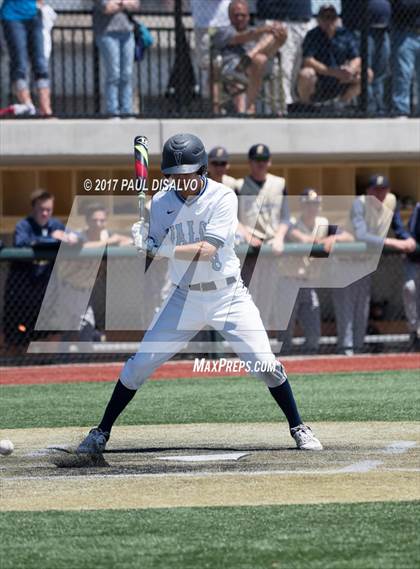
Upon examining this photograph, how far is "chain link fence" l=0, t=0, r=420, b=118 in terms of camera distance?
562 inches

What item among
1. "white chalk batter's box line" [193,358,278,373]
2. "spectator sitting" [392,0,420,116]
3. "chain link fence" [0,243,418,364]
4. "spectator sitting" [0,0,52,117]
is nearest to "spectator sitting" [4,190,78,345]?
"chain link fence" [0,243,418,364]

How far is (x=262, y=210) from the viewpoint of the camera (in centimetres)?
1311

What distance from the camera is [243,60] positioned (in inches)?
581

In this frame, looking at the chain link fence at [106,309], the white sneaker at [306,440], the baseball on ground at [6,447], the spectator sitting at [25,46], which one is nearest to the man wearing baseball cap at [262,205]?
the chain link fence at [106,309]

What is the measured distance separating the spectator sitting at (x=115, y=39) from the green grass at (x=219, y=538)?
948 cm

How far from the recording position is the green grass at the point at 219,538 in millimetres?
A: 4605

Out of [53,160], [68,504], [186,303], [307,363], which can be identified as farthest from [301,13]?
[68,504]

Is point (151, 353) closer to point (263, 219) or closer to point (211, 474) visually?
point (211, 474)

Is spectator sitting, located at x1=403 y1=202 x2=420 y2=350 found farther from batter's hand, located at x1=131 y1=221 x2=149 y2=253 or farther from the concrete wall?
batter's hand, located at x1=131 y1=221 x2=149 y2=253

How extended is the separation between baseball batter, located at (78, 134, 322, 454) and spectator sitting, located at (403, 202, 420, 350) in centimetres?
→ 674

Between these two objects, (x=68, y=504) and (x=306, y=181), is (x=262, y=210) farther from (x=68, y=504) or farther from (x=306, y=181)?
(x=68, y=504)

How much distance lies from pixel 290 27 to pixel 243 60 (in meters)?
0.86

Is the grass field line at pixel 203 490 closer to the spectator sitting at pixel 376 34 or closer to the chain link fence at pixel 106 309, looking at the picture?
the chain link fence at pixel 106 309

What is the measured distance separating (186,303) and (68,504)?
184 centimetres
